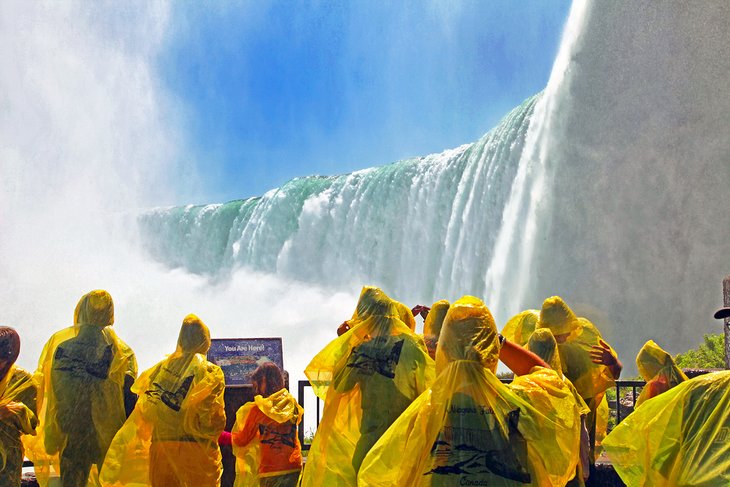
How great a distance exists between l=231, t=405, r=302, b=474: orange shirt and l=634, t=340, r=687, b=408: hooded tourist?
6.77 feet

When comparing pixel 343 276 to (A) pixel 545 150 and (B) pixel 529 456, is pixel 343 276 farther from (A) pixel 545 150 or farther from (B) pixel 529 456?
(B) pixel 529 456

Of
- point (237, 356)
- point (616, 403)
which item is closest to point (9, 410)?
point (237, 356)

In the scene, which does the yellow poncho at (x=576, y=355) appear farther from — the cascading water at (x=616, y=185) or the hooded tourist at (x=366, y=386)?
the cascading water at (x=616, y=185)

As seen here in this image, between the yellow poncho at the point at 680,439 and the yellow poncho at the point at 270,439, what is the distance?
2472 millimetres

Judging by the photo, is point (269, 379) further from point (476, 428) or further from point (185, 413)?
point (476, 428)

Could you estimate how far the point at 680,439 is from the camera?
295 cm

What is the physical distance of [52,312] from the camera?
90.6 ft

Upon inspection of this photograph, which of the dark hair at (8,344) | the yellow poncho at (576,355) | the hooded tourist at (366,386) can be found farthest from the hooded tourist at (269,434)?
the yellow poncho at (576,355)

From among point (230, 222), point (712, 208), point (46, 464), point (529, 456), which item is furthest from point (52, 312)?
point (529, 456)

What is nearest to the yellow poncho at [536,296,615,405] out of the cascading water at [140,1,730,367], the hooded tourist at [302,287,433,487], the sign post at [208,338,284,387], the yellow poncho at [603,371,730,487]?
the hooded tourist at [302,287,433,487]

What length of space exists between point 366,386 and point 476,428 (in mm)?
1929

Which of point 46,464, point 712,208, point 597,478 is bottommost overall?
point 597,478

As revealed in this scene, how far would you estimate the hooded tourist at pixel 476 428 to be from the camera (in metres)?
2.88

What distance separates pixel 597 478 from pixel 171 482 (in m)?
2.78
